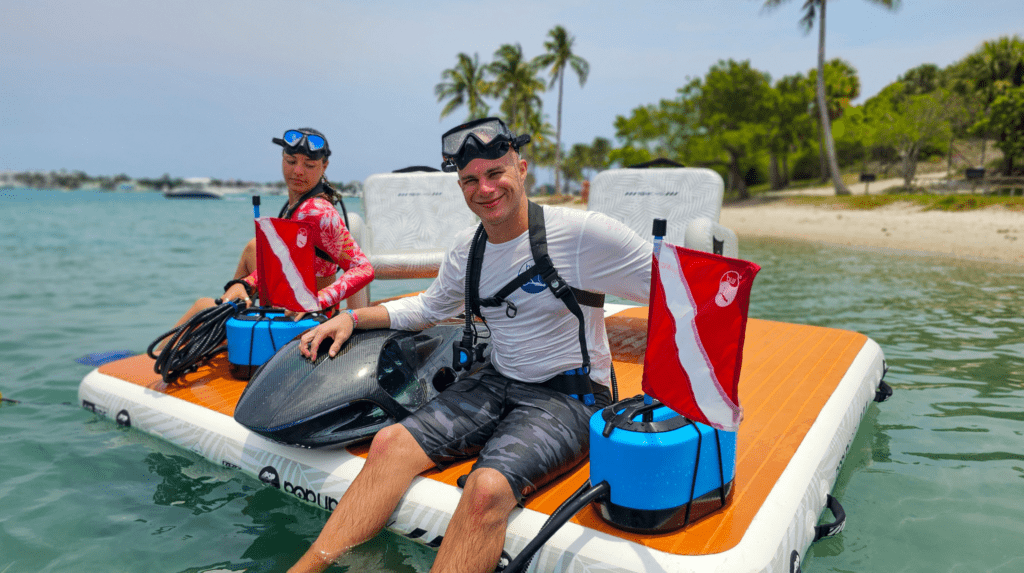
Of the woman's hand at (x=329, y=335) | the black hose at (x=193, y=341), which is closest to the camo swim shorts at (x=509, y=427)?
the woman's hand at (x=329, y=335)

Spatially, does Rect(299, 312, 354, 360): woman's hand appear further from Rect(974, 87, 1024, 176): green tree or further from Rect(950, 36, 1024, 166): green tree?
Rect(950, 36, 1024, 166): green tree

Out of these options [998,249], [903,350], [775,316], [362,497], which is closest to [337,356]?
[362,497]

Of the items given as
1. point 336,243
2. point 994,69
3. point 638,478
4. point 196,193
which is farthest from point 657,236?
point 196,193

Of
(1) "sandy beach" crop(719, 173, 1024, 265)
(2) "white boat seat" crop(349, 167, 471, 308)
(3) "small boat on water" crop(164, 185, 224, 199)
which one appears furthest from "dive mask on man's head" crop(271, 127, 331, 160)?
(3) "small boat on water" crop(164, 185, 224, 199)

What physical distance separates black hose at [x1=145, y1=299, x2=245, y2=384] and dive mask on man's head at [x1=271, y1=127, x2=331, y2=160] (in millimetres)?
1082

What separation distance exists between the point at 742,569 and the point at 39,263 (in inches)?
735

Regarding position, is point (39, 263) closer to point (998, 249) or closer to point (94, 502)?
point (94, 502)

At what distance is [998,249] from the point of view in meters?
14.0

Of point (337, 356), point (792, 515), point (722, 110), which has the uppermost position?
point (722, 110)

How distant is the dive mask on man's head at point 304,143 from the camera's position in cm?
348

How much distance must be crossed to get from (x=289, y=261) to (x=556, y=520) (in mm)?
2087

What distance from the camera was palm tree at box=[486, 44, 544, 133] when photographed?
46.4 meters

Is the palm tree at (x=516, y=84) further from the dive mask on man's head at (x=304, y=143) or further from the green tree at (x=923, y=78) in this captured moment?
the dive mask on man's head at (x=304, y=143)

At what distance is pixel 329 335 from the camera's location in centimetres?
280
